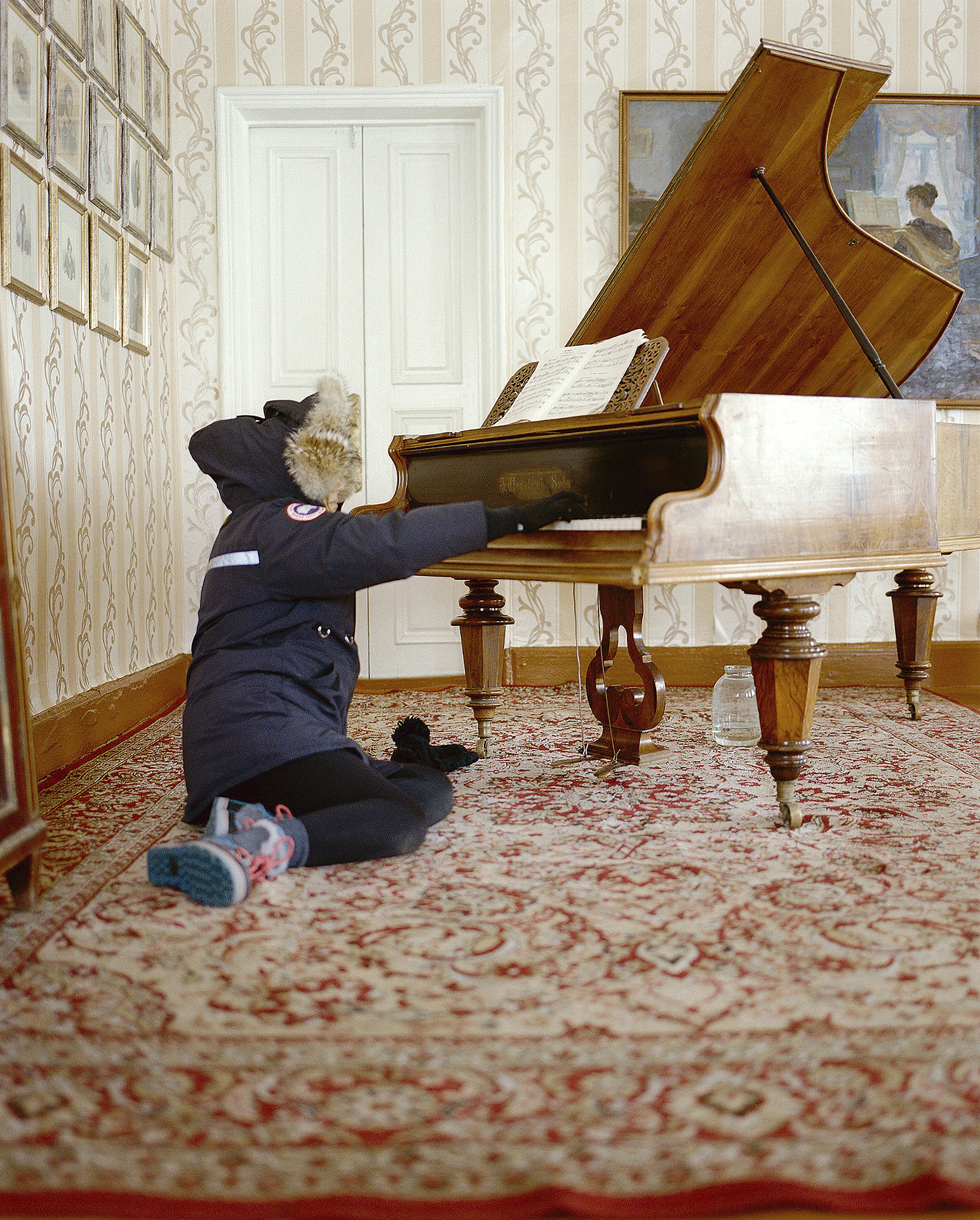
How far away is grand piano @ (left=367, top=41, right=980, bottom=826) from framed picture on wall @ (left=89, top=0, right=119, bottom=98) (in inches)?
66.1

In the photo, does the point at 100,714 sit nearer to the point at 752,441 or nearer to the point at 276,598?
the point at 276,598

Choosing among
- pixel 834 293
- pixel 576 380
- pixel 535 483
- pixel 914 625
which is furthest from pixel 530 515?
pixel 914 625

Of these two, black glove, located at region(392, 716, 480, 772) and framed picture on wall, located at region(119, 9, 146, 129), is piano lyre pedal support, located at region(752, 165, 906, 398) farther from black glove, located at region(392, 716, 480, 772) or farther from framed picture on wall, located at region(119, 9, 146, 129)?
framed picture on wall, located at region(119, 9, 146, 129)

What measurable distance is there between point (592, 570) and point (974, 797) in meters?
1.23

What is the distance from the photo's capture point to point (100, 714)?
10.5 ft

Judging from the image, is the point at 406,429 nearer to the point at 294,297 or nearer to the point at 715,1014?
the point at 294,297

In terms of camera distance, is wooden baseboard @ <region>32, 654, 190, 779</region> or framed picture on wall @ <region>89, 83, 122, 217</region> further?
framed picture on wall @ <region>89, 83, 122, 217</region>

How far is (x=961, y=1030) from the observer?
4.24 feet

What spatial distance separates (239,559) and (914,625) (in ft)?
8.11

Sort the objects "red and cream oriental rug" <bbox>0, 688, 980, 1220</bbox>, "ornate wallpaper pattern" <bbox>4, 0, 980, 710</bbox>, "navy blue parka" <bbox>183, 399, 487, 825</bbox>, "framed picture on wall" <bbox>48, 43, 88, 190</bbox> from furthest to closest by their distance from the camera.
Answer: "ornate wallpaper pattern" <bbox>4, 0, 980, 710</bbox> < "framed picture on wall" <bbox>48, 43, 88, 190</bbox> < "navy blue parka" <bbox>183, 399, 487, 825</bbox> < "red and cream oriental rug" <bbox>0, 688, 980, 1220</bbox>

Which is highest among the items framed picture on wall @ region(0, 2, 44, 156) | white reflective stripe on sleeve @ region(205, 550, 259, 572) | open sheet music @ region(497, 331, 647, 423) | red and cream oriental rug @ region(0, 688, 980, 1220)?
framed picture on wall @ region(0, 2, 44, 156)

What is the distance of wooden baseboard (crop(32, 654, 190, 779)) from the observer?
2.78 metres

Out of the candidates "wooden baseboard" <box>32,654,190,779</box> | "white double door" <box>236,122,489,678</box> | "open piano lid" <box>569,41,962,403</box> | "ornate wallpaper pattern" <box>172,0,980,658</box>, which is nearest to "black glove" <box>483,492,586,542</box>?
"open piano lid" <box>569,41,962,403</box>

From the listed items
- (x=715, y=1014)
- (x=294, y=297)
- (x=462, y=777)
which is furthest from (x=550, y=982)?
(x=294, y=297)
